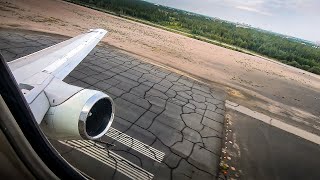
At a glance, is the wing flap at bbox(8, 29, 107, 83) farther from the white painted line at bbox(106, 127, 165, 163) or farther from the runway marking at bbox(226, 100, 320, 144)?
the runway marking at bbox(226, 100, 320, 144)

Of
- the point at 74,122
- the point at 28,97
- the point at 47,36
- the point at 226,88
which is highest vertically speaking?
the point at 28,97

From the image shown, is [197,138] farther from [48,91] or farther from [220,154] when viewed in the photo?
[48,91]

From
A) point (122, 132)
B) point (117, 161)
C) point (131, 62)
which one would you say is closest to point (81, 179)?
point (117, 161)

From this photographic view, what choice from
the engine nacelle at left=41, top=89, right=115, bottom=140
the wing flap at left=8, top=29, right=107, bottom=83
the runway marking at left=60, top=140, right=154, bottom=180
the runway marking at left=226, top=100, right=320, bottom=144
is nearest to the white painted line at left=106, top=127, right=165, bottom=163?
the runway marking at left=60, top=140, right=154, bottom=180

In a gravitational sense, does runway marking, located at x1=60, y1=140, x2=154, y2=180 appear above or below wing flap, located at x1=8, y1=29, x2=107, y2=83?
below

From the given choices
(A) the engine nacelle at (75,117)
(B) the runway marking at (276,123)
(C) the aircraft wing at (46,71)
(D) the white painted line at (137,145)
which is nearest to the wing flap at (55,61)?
(C) the aircraft wing at (46,71)

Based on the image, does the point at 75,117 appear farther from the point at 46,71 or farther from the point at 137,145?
the point at 137,145

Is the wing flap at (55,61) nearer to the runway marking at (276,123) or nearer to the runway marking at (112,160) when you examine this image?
the runway marking at (112,160)
